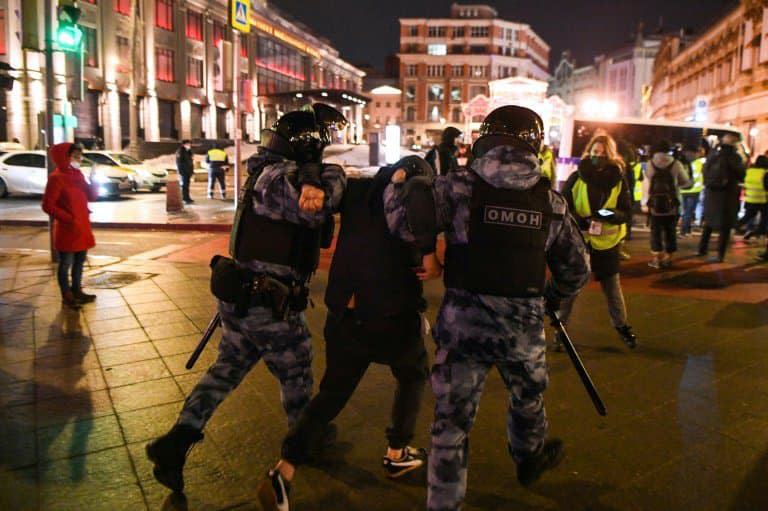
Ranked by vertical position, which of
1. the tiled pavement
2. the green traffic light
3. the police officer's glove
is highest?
the green traffic light

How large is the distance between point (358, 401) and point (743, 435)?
2346mm

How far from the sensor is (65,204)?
252 inches

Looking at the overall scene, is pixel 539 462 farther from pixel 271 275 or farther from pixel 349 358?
pixel 271 275

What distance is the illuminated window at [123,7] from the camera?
120 feet

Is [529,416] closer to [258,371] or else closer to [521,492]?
[521,492]

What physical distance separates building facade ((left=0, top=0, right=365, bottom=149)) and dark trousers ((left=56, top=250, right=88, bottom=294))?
64.3 feet

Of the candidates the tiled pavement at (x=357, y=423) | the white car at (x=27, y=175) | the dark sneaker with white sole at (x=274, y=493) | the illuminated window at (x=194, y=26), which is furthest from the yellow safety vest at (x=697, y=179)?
the illuminated window at (x=194, y=26)

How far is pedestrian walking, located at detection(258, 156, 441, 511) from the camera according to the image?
9.20ft

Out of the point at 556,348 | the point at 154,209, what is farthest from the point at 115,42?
the point at 556,348

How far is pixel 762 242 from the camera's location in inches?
480

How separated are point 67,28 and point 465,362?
9215 millimetres

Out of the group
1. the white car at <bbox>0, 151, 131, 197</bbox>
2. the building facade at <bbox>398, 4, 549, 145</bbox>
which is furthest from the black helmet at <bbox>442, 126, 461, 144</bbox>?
the building facade at <bbox>398, 4, 549, 145</bbox>

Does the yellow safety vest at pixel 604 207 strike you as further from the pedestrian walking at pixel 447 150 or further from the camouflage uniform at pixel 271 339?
the pedestrian walking at pixel 447 150

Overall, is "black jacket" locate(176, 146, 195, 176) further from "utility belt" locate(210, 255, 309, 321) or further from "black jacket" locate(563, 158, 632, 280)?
"utility belt" locate(210, 255, 309, 321)
